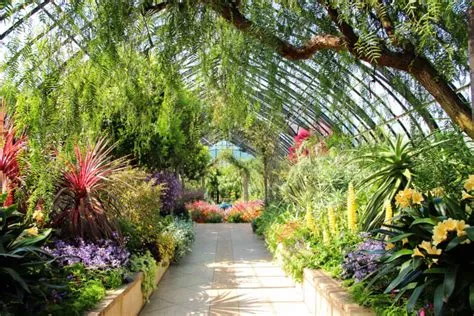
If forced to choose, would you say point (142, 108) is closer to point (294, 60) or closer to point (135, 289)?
point (294, 60)

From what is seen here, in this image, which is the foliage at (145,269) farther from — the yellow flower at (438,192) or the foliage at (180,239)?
the yellow flower at (438,192)

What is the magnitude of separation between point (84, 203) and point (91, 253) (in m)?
0.57

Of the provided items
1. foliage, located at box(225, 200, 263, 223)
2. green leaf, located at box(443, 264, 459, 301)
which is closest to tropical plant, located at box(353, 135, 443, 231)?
green leaf, located at box(443, 264, 459, 301)

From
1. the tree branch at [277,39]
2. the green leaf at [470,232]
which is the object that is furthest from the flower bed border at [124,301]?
the green leaf at [470,232]

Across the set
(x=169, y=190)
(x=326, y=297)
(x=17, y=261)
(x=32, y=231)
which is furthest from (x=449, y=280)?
(x=169, y=190)

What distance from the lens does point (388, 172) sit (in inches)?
170

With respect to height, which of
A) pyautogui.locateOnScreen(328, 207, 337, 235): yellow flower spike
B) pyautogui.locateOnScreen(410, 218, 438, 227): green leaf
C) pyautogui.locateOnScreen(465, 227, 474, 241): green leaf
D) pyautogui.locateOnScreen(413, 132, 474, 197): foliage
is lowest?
pyautogui.locateOnScreen(465, 227, 474, 241): green leaf

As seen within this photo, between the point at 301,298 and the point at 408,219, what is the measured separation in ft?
7.87

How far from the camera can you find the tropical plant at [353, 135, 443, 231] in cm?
422

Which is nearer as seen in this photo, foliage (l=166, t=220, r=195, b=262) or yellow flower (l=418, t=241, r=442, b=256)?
yellow flower (l=418, t=241, r=442, b=256)

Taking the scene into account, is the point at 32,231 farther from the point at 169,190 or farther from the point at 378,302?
the point at 169,190

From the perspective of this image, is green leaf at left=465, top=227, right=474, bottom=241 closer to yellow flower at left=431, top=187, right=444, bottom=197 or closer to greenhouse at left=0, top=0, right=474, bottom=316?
greenhouse at left=0, top=0, right=474, bottom=316

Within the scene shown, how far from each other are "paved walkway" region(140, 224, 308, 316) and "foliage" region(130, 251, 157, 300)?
0.52 ft

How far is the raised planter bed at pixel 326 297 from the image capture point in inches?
116
